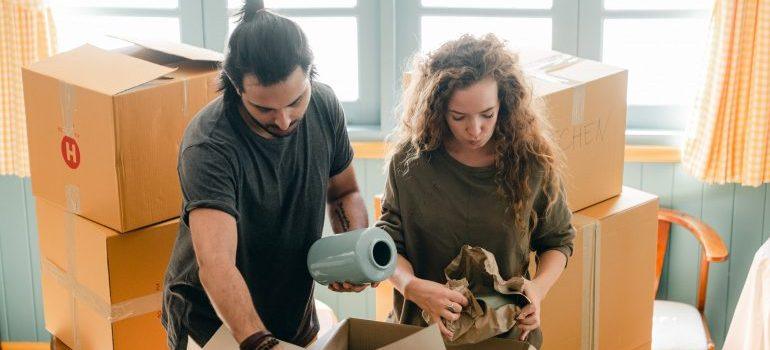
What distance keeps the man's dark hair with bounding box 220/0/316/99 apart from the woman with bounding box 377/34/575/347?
12.5 inches

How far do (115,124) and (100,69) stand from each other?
0.19 meters

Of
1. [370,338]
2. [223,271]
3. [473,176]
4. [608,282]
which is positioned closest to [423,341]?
[370,338]

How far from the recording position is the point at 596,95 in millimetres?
2488

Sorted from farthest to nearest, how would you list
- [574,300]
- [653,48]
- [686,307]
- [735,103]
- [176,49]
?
[653,48] → [686,307] → [735,103] → [574,300] → [176,49]

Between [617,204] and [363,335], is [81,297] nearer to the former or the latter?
[363,335]

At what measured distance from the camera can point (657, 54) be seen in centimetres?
338

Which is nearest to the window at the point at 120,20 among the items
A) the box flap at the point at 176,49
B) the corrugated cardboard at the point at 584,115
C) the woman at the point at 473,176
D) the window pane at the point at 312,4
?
the window pane at the point at 312,4

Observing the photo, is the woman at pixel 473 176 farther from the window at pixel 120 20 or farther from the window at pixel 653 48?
the window at pixel 120 20

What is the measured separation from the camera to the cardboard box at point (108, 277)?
2.25 m

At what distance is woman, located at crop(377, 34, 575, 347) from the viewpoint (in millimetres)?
1850

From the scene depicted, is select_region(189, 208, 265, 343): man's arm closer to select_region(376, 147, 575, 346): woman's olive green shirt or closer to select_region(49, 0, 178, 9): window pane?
select_region(376, 147, 575, 346): woman's olive green shirt

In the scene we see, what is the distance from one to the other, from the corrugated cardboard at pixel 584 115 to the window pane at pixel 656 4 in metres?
0.81

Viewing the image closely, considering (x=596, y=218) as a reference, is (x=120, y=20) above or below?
above

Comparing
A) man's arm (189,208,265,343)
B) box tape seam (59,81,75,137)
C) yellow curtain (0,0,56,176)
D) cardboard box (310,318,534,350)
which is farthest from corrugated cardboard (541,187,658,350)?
yellow curtain (0,0,56,176)
